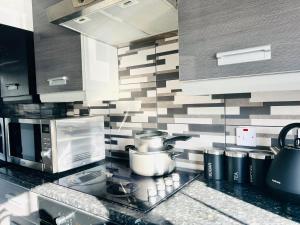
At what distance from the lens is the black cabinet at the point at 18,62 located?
143 centimetres

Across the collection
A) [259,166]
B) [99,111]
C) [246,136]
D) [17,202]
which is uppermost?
[99,111]

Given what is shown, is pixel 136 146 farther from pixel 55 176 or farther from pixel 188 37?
pixel 188 37

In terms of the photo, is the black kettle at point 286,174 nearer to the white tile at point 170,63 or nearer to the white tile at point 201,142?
the white tile at point 201,142

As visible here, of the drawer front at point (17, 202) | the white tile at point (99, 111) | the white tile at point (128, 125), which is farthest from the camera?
the white tile at point (99, 111)

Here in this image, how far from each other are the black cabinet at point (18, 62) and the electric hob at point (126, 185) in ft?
2.18

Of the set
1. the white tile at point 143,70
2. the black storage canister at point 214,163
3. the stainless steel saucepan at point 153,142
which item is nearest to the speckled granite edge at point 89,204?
the stainless steel saucepan at point 153,142

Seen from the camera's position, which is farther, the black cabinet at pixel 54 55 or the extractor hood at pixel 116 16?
the black cabinet at pixel 54 55

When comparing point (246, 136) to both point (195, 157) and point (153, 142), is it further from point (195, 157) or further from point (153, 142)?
point (153, 142)

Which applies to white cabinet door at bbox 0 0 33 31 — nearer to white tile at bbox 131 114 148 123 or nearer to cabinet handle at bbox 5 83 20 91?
cabinet handle at bbox 5 83 20 91

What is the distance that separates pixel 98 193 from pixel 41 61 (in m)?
0.88

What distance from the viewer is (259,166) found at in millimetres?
969

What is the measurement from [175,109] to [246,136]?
0.40 meters

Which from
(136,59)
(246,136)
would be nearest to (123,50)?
(136,59)

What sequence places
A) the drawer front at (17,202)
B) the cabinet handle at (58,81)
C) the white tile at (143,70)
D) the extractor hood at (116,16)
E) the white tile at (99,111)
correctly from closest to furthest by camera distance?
1. the extractor hood at (116,16)
2. the drawer front at (17,202)
3. the cabinet handle at (58,81)
4. the white tile at (143,70)
5. the white tile at (99,111)
